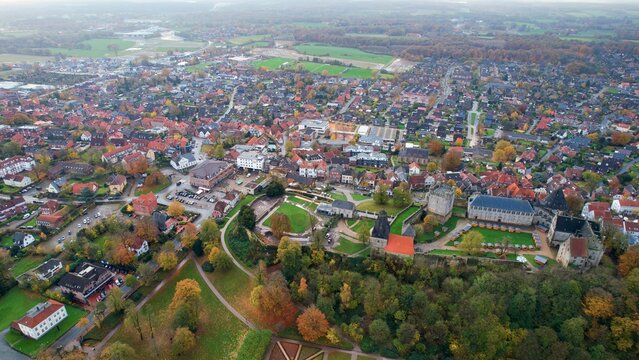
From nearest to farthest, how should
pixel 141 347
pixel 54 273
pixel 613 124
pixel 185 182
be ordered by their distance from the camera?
pixel 141 347 → pixel 54 273 → pixel 185 182 → pixel 613 124

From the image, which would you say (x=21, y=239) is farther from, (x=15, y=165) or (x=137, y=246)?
(x=15, y=165)

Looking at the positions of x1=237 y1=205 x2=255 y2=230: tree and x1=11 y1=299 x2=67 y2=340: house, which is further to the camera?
x1=237 y1=205 x2=255 y2=230: tree

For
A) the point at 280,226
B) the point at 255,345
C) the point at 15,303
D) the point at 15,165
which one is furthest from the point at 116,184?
the point at 255,345

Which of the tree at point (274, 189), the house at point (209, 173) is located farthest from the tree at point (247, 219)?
the house at point (209, 173)

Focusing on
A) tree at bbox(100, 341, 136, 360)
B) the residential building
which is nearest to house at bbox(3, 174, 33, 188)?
tree at bbox(100, 341, 136, 360)

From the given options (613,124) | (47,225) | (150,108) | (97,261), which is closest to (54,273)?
(97,261)

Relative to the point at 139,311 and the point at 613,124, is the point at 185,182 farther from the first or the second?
the point at 613,124

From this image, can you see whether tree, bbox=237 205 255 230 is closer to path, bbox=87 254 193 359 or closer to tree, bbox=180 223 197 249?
tree, bbox=180 223 197 249
